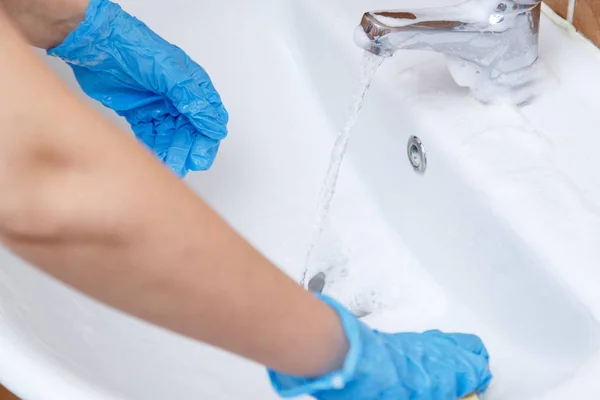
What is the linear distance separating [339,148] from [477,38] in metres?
0.17

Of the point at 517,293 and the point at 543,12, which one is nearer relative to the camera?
the point at 517,293

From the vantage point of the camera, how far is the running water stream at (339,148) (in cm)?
60

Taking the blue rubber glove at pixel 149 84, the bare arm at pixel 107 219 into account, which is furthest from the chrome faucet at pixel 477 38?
the bare arm at pixel 107 219

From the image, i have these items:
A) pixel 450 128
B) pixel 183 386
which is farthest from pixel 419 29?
pixel 183 386

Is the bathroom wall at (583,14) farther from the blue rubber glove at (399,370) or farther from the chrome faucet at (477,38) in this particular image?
the blue rubber glove at (399,370)

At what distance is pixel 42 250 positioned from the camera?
0.25 metres

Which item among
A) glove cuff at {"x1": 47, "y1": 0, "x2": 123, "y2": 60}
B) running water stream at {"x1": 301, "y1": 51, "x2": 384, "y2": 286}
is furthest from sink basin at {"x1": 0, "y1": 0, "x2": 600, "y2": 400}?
glove cuff at {"x1": 47, "y1": 0, "x2": 123, "y2": 60}

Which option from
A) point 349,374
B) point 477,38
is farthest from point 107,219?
point 477,38

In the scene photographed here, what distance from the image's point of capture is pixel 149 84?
69 cm

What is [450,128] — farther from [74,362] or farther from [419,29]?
[74,362]

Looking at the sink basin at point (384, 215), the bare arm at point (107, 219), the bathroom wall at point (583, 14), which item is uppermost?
the bathroom wall at point (583, 14)

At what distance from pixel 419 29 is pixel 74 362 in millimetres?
369

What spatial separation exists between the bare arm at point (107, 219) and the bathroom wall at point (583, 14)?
45cm

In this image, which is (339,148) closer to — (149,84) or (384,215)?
(384,215)
